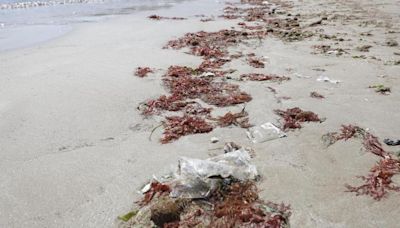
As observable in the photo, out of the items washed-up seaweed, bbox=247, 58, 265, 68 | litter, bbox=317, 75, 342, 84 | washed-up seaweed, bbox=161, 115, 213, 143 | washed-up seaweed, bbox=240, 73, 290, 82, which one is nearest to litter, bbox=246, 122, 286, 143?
washed-up seaweed, bbox=161, 115, 213, 143

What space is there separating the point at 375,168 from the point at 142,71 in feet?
14.5

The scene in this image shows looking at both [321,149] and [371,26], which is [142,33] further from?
[321,149]

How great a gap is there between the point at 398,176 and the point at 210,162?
63.8 inches

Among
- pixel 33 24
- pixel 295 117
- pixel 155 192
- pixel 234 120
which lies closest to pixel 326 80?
pixel 295 117

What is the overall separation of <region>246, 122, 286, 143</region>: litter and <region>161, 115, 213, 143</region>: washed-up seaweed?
50 centimetres

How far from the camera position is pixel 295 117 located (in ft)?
14.0

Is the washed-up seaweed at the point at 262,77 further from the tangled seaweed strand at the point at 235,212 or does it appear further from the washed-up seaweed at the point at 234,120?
the tangled seaweed strand at the point at 235,212

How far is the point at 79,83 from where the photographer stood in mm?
5938

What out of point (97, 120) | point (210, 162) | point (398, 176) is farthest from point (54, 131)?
point (398, 176)

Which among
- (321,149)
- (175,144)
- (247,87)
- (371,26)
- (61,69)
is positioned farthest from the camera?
(371,26)

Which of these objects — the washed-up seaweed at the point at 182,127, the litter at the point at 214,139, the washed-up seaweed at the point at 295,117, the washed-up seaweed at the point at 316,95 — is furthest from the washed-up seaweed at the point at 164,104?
the washed-up seaweed at the point at 316,95

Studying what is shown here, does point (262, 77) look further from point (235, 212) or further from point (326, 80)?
point (235, 212)

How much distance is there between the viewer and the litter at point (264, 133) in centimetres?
387

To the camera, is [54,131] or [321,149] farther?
[54,131]
